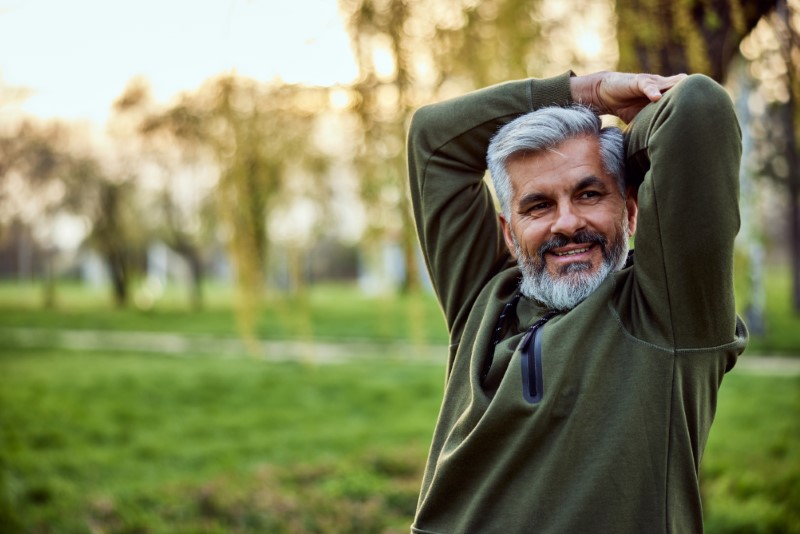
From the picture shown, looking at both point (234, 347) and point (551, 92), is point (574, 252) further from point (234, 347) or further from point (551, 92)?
point (234, 347)

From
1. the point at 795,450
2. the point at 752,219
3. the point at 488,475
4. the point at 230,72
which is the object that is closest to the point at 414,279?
the point at 230,72

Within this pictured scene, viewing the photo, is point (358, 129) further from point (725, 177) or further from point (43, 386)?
point (43, 386)

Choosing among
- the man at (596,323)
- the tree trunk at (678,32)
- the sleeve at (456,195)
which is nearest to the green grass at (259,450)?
the tree trunk at (678,32)

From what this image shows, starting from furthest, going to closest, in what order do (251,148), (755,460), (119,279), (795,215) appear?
1. (119,279)
2. (795,215)
3. (755,460)
4. (251,148)

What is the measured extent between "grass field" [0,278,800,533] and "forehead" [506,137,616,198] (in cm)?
129

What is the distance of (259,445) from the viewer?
6.82 m

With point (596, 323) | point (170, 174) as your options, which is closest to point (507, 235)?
point (596, 323)

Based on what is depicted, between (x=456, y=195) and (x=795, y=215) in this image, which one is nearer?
(x=456, y=195)

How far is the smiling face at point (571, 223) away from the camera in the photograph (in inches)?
69.1

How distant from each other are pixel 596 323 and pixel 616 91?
545 mm

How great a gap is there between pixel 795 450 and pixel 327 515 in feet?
12.2

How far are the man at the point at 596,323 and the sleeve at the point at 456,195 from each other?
0.08 meters

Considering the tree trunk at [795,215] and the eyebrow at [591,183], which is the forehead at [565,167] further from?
the tree trunk at [795,215]

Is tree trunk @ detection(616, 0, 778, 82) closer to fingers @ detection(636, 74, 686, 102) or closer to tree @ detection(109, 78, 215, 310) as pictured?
fingers @ detection(636, 74, 686, 102)
